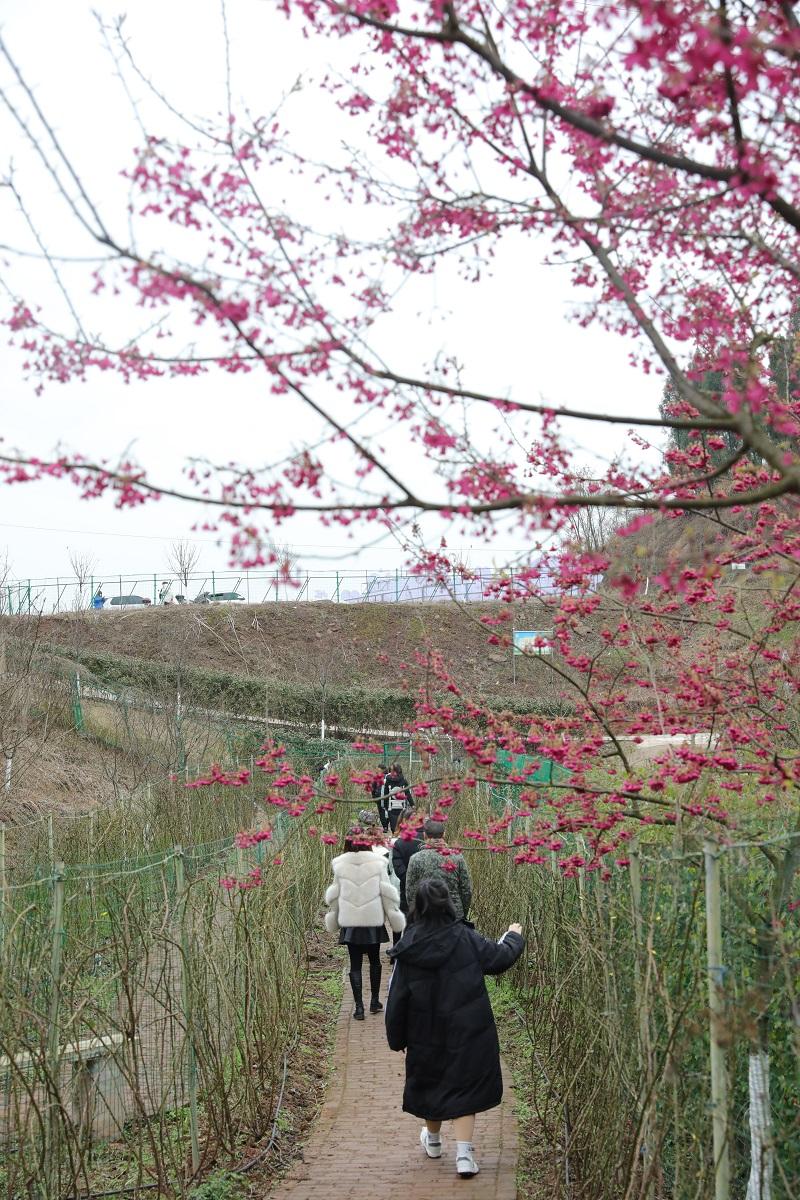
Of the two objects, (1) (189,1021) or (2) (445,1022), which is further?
(2) (445,1022)

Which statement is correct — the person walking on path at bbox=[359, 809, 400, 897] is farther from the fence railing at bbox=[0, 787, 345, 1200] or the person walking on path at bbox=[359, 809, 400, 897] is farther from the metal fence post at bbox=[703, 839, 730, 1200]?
the metal fence post at bbox=[703, 839, 730, 1200]

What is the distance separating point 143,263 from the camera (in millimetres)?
3135

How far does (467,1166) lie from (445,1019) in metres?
0.65

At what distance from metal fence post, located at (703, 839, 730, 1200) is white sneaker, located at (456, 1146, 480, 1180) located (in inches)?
90.1

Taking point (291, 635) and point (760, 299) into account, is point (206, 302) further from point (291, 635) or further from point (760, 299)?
point (291, 635)

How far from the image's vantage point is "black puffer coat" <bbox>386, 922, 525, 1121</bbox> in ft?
A: 18.8

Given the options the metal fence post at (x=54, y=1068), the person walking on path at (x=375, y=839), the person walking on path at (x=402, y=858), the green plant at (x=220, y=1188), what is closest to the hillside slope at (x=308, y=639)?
the person walking on path at (x=402, y=858)

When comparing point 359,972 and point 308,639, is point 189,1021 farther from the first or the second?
point 308,639

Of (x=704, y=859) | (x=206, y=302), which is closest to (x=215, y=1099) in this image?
(x=704, y=859)

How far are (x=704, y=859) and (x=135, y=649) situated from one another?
4430 cm

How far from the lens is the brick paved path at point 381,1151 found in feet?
18.4

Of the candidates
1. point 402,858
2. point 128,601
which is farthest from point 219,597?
point 402,858

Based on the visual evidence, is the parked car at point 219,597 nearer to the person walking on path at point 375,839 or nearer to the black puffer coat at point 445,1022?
the person walking on path at point 375,839

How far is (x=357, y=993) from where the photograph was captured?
9039 mm
